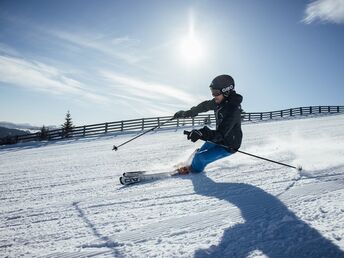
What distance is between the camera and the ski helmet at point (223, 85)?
19.8 ft

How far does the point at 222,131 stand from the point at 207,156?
2.71 feet

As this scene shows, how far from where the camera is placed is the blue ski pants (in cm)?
618

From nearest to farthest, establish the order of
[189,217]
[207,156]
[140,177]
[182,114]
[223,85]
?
[189,217] < [140,177] < [223,85] < [207,156] < [182,114]

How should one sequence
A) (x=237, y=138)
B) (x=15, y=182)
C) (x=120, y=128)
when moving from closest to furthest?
(x=237, y=138)
(x=15, y=182)
(x=120, y=128)

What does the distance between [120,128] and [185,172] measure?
2640cm

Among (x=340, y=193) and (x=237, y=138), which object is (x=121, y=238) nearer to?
(x=340, y=193)

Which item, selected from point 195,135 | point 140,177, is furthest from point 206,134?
point 140,177

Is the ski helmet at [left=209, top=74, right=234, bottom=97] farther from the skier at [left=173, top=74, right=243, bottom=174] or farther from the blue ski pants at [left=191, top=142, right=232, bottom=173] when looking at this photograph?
the blue ski pants at [left=191, top=142, right=232, bottom=173]

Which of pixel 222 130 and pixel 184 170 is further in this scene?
pixel 184 170

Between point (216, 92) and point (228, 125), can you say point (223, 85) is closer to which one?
point (216, 92)

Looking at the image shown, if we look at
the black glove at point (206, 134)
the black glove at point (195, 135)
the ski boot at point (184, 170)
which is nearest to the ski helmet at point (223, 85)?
the black glove at point (206, 134)

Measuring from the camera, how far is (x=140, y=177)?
19.1 ft

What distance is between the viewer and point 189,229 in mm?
3150

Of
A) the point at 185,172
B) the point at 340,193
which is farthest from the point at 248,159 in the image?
the point at 340,193
